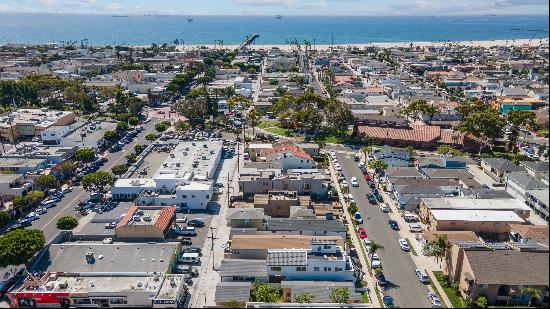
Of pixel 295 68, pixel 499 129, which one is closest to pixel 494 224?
pixel 499 129

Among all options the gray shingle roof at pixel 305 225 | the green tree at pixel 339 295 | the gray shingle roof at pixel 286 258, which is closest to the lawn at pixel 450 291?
the green tree at pixel 339 295

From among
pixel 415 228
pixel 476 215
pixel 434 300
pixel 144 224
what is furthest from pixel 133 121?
pixel 434 300

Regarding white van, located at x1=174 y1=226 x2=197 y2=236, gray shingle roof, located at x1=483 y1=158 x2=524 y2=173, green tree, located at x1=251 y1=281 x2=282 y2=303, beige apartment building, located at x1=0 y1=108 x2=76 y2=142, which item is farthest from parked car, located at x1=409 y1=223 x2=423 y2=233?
beige apartment building, located at x1=0 y1=108 x2=76 y2=142

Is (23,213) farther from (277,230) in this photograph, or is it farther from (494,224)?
(494,224)

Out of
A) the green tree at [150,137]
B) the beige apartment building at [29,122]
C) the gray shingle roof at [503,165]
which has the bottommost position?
the gray shingle roof at [503,165]

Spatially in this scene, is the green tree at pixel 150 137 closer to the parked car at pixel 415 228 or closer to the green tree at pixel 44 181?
the green tree at pixel 44 181

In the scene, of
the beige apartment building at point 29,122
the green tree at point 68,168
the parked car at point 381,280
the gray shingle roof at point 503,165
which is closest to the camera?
the parked car at point 381,280

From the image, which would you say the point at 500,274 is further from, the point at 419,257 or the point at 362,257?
the point at 362,257

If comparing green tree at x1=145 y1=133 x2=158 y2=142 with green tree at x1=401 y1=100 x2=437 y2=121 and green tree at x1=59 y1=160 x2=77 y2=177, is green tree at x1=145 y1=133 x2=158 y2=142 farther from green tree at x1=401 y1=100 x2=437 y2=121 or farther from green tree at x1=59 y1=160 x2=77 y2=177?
green tree at x1=401 y1=100 x2=437 y2=121
